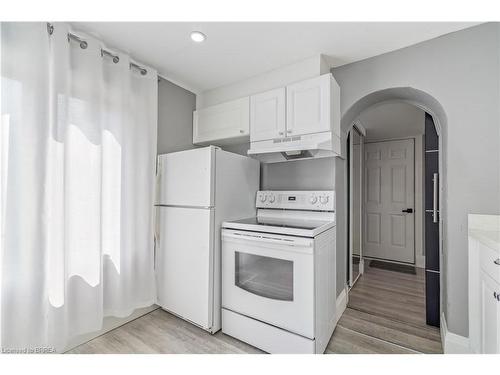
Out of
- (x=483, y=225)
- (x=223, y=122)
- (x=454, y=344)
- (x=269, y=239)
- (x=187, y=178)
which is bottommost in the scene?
(x=454, y=344)

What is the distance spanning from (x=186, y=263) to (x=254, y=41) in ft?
6.25

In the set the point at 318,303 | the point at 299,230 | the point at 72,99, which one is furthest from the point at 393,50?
the point at 72,99

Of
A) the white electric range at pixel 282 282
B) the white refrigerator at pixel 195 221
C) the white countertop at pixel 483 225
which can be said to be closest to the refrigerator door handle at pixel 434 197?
the white countertop at pixel 483 225

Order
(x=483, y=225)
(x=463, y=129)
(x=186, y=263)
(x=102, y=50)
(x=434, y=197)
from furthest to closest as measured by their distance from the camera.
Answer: (x=434, y=197)
(x=186, y=263)
(x=102, y=50)
(x=463, y=129)
(x=483, y=225)

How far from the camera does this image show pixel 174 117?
253 centimetres

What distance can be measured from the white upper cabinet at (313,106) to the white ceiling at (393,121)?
1173 millimetres

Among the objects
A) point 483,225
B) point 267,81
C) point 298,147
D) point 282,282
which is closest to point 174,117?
point 267,81

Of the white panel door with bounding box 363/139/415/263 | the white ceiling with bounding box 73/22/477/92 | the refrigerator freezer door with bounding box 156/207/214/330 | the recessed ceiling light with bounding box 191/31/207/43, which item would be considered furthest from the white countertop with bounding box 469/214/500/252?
the white panel door with bounding box 363/139/415/263

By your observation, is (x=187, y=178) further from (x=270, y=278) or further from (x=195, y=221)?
(x=270, y=278)

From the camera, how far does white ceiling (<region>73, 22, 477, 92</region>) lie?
168 cm

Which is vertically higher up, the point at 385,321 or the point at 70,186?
the point at 70,186

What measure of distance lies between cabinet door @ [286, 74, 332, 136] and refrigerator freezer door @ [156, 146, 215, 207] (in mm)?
731

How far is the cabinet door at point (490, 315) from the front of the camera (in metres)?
1.10

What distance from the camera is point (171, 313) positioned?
2203mm
